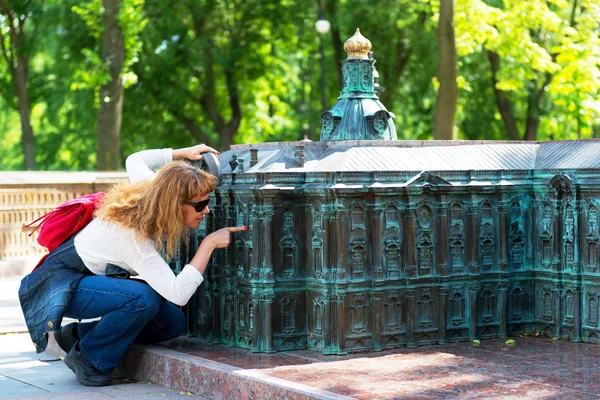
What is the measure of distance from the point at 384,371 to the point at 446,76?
13346mm

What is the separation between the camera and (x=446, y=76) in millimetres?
20141

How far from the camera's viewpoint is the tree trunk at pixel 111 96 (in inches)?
926

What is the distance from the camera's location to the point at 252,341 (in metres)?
8.35

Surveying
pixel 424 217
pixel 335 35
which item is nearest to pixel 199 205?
pixel 424 217

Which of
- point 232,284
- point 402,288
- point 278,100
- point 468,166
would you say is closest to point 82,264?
point 232,284

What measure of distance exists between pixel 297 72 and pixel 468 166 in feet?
97.7

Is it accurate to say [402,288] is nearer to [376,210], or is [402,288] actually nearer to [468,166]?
[376,210]

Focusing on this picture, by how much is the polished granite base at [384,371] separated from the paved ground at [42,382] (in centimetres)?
22

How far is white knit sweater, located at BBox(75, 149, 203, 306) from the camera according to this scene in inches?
306

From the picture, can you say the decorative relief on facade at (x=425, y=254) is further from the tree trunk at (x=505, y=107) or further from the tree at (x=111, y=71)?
the tree trunk at (x=505, y=107)

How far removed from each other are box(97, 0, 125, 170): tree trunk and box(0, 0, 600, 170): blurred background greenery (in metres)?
3.32

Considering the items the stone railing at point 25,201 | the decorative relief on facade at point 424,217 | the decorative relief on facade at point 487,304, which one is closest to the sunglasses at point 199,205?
the decorative relief on facade at point 424,217

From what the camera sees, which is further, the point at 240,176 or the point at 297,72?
the point at 297,72

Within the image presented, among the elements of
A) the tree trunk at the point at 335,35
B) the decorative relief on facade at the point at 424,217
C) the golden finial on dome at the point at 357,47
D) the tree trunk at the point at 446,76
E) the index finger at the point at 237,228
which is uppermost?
the tree trunk at the point at 335,35
